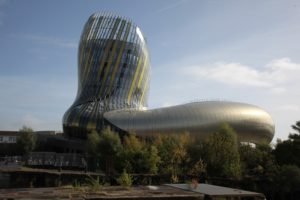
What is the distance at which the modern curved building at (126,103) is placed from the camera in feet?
195

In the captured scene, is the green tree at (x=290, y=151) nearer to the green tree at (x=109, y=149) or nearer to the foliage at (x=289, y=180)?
the foliage at (x=289, y=180)

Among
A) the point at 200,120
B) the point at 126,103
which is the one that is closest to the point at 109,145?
the point at 200,120

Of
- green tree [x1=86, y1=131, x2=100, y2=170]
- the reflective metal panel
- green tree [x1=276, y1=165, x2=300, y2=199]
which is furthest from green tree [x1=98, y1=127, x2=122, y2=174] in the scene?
green tree [x1=276, y1=165, x2=300, y2=199]

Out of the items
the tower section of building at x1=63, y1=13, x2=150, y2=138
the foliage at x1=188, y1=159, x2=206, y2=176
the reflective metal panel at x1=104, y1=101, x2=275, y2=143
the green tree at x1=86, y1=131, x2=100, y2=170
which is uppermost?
the tower section of building at x1=63, y1=13, x2=150, y2=138

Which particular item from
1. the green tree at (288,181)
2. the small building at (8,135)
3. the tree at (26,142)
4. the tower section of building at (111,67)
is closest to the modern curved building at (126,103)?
the tower section of building at (111,67)

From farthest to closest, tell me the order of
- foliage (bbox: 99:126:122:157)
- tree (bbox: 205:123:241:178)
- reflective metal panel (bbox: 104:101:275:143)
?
reflective metal panel (bbox: 104:101:275:143) < foliage (bbox: 99:126:122:157) < tree (bbox: 205:123:241:178)

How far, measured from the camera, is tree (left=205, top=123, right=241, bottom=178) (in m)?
40.8

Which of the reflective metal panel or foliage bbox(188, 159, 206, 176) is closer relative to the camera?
foliage bbox(188, 159, 206, 176)

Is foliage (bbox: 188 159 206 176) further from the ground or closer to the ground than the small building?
closer to the ground

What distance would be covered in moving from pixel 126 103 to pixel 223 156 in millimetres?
35394

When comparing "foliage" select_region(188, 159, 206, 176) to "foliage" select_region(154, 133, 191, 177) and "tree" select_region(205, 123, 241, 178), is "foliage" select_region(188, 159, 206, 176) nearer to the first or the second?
"foliage" select_region(154, 133, 191, 177)

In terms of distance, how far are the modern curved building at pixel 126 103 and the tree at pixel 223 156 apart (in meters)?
10.9

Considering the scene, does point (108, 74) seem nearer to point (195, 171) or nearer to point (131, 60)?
point (131, 60)

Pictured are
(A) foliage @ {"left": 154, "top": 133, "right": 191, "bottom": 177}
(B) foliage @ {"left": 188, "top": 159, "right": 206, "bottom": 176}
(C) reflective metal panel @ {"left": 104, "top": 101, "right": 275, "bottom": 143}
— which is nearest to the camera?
(B) foliage @ {"left": 188, "top": 159, "right": 206, "bottom": 176}
